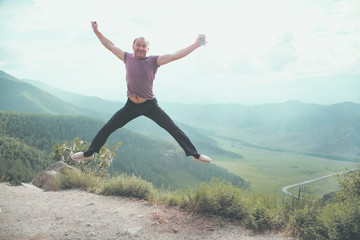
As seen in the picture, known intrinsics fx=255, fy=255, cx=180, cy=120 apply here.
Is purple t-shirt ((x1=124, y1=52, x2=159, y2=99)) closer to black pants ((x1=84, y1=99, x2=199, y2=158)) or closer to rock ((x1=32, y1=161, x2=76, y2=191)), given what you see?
black pants ((x1=84, y1=99, x2=199, y2=158))

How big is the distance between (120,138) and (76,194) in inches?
5920

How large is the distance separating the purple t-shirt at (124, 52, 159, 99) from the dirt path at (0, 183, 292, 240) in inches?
136

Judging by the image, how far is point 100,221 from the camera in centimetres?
698

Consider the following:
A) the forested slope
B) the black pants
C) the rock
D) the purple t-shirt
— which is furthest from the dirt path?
the forested slope

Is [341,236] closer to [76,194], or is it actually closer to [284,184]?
[76,194]

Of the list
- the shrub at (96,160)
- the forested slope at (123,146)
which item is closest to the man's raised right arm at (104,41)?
the shrub at (96,160)

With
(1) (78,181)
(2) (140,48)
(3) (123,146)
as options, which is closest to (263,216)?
(2) (140,48)

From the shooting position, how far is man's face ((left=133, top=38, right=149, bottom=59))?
6164 mm

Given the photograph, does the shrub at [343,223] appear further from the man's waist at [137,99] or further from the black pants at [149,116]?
the man's waist at [137,99]

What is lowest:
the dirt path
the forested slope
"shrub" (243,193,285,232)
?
the forested slope

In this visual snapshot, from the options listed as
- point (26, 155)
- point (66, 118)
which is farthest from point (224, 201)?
point (66, 118)

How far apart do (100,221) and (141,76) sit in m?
4.12

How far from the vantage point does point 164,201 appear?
8.48 meters

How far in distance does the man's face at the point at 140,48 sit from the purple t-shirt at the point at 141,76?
0.12 m
